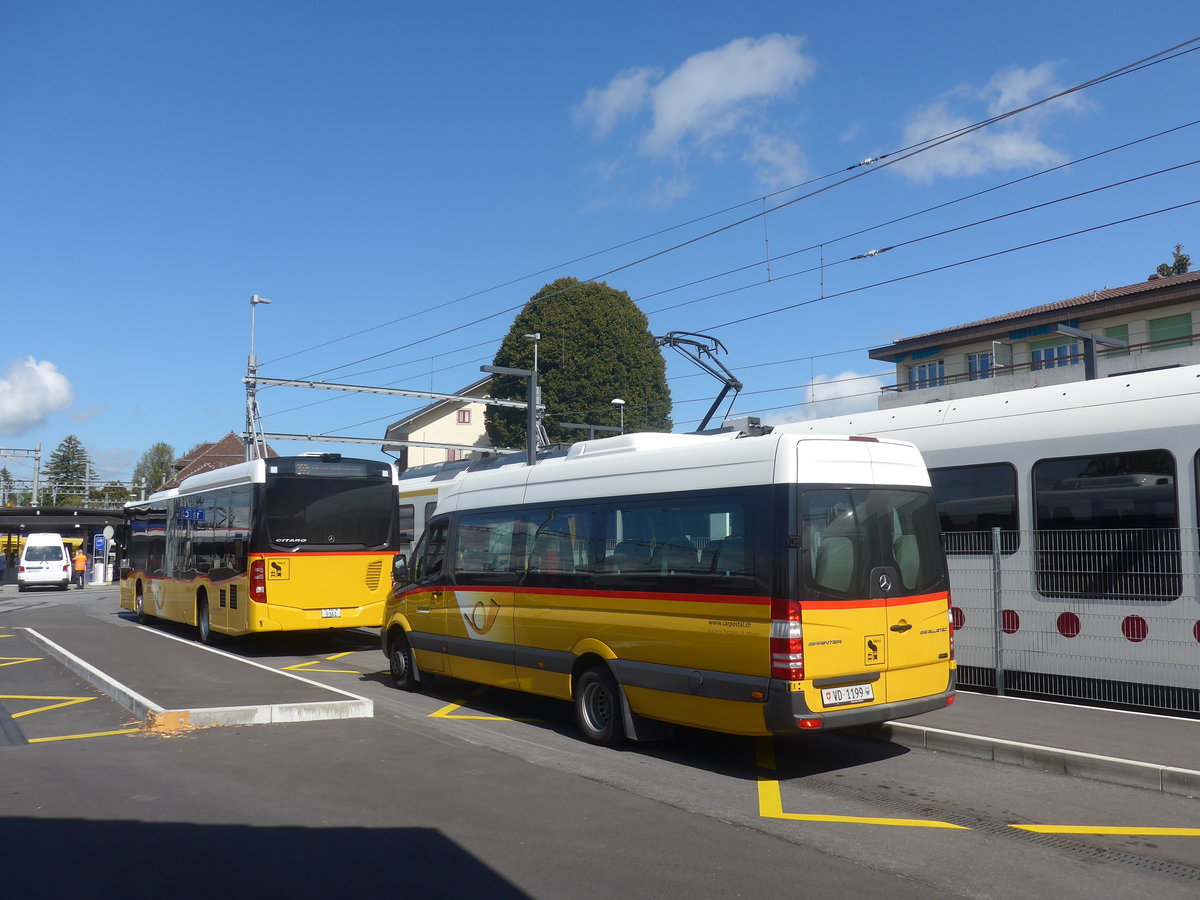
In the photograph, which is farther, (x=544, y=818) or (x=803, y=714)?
(x=803, y=714)

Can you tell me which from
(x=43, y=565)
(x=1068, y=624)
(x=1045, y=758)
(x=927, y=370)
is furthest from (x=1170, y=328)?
(x=43, y=565)

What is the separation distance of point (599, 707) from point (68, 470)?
439ft

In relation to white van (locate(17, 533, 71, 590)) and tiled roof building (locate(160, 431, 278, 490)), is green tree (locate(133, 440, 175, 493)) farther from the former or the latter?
white van (locate(17, 533, 71, 590))

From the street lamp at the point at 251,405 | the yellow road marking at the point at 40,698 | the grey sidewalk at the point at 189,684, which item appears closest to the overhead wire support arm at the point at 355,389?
the street lamp at the point at 251,405

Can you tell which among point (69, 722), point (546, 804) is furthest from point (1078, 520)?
point (69, 722)

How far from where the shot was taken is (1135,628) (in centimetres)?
955

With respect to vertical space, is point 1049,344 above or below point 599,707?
above

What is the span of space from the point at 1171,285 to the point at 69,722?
33376 mm

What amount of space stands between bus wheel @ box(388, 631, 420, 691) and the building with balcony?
18.5 metres

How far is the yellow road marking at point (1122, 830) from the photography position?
20.0ft

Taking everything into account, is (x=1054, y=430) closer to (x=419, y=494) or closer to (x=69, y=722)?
(x=69, y=722)

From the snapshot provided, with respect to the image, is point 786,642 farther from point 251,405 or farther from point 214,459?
point 214,459

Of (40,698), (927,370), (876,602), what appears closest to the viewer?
(876,602)

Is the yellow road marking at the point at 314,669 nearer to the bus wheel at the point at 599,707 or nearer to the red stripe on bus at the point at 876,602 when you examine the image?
the bus wheel at the point at 599,707
